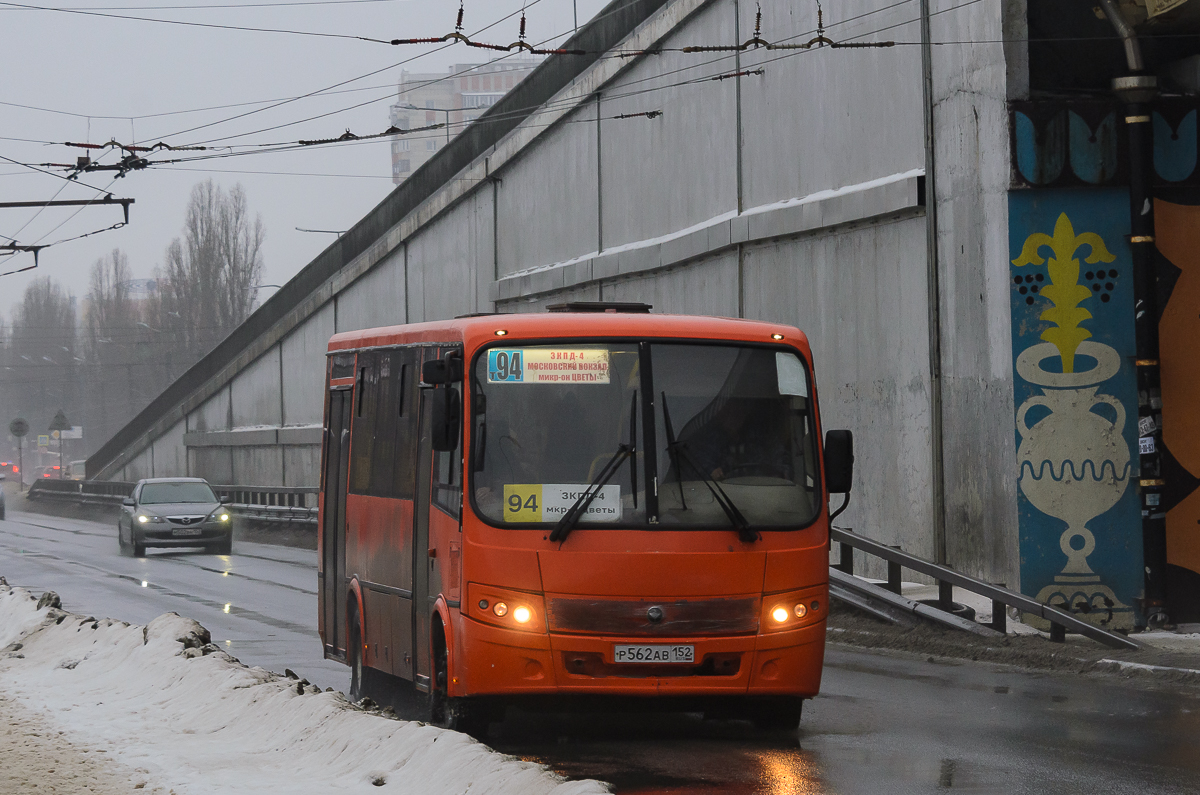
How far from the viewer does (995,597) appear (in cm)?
1429

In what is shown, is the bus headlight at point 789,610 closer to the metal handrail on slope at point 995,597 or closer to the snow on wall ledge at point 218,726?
the snow on wall ledge at point 218,726

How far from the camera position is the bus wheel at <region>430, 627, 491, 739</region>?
962 centimetres

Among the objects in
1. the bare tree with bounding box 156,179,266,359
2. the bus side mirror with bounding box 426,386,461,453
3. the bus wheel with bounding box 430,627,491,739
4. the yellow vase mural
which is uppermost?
the bare tree with bounding box 156,179,266,359

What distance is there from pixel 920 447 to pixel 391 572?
9.34m

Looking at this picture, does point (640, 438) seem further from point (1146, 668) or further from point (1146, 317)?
point (1146, 317)

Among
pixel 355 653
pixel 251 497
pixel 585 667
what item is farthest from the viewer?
pixel 251 497

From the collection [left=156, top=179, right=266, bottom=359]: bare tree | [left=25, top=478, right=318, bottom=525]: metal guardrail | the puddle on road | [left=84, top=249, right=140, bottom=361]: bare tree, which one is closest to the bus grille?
the puddle on road

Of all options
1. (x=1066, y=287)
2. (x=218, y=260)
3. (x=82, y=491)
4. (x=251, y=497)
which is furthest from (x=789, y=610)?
(x=218, y=260)

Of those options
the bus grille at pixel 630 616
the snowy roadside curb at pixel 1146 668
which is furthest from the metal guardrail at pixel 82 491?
the bus grille at pixel 630 616

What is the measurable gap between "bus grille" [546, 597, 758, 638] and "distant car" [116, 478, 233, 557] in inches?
951

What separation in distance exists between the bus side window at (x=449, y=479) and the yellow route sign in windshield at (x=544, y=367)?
25 cm

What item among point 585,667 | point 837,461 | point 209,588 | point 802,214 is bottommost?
point 209,588

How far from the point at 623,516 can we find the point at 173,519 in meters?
24.7

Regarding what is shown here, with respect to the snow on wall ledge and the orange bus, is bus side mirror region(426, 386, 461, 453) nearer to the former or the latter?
the orange bus
